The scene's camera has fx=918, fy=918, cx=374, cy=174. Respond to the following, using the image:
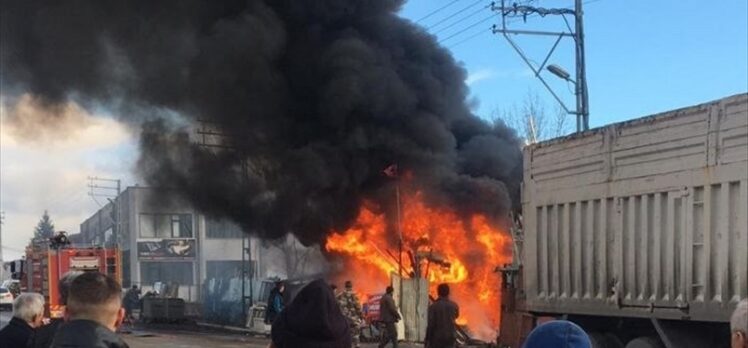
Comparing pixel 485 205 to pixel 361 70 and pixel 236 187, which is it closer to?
pixel 361 70

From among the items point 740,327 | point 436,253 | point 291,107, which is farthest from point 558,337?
point 291,107

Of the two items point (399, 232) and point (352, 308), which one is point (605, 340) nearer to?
point (352, 308)

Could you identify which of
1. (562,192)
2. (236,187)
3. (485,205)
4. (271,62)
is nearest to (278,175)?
(236,187)

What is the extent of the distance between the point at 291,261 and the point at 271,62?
33928mm

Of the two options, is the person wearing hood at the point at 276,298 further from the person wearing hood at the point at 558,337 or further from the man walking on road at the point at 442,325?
the person wearing hood at the point at 558,337

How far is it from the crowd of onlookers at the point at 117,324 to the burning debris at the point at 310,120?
14740 millimetres

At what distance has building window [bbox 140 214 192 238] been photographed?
193 feet

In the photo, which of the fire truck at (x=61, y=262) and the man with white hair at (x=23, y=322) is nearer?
the man with white hair at (x=23, y=322)

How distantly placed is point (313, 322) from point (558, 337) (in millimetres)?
1456

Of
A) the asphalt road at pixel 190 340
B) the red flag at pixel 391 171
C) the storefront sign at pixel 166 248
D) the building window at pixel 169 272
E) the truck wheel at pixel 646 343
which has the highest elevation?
the red flag at pixel 391 171

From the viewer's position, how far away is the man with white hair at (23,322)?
16.1ft

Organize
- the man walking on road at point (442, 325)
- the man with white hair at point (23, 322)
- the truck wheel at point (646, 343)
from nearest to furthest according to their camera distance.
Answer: the man with white hair at point (23, 322)
the truck wheel at point (646, 343)
the man walking on road at point (442, 325)

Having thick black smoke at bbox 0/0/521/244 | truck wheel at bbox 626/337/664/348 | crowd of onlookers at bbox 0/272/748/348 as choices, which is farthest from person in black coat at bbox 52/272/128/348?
thick black smoke at bbox 0/0/521/244

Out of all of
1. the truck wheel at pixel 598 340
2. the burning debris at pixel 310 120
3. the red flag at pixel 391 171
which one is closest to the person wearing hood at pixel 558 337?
the truck wheel at pixel 598 340
